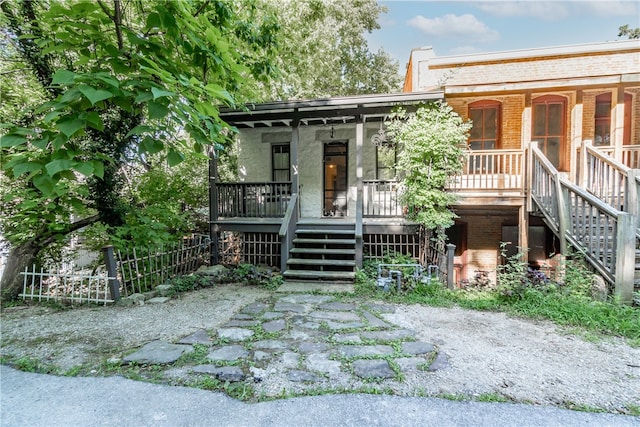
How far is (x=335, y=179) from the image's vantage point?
951cm

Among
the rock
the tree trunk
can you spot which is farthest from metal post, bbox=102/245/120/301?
the rock

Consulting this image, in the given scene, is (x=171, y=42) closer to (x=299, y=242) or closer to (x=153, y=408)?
(x=153, y=408)

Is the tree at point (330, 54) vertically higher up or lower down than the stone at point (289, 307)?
higher up

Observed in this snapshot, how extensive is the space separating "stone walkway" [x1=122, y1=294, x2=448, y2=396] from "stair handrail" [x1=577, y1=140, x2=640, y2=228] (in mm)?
4366

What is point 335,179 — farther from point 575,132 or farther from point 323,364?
point 323,364

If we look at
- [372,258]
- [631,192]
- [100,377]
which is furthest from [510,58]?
[100,377]

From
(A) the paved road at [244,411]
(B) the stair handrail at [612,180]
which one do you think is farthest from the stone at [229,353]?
(B) the stair handrail at [612,180]

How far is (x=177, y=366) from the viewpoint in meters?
2.77

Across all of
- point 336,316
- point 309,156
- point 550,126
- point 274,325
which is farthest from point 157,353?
point 550,126

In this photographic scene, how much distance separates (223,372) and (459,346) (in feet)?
7.58

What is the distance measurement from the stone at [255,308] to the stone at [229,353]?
3.88ft

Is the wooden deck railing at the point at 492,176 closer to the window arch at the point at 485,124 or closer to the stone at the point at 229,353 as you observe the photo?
the window arch at the point at 485,124

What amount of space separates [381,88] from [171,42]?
15462 millimetres

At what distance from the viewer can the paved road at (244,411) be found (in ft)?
6.63
